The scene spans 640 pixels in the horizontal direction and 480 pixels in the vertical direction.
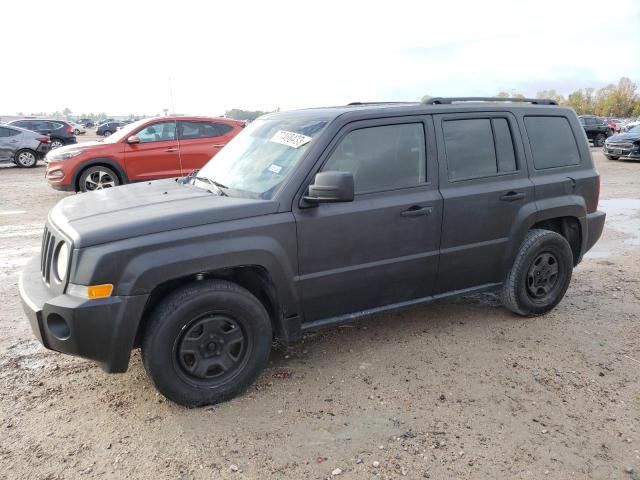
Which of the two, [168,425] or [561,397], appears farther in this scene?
[561,397]

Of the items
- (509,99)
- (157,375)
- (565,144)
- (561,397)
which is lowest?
(561,397)

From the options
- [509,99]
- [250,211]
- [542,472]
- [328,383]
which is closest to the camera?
[542,472]

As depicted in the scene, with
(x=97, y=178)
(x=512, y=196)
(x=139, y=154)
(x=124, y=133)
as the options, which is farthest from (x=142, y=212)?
(x=124, y=133)

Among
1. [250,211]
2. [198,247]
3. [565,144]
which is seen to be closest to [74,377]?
[198,247]

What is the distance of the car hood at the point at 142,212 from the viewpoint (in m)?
2.92

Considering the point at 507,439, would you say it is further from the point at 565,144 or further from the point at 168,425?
the point at 565,144

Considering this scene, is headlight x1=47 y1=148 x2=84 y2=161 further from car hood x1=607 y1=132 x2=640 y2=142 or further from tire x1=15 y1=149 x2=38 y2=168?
car hood x1=607 y1=132 x2=640 y2=142

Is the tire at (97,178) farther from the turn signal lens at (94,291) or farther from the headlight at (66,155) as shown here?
the turn signal lens at (94,291)

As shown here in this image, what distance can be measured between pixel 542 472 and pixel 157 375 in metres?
2.20

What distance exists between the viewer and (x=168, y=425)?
10.1 feet

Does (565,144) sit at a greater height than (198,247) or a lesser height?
greater

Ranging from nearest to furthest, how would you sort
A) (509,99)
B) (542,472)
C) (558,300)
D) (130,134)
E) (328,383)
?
(542,472), (328,383), (509,99), (558,300), (130,134)

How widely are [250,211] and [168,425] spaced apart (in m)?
1.38

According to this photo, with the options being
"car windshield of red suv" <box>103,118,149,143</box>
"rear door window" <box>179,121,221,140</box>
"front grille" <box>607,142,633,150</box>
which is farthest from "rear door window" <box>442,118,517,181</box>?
"front grille" <box>607,142,633,150</box>
